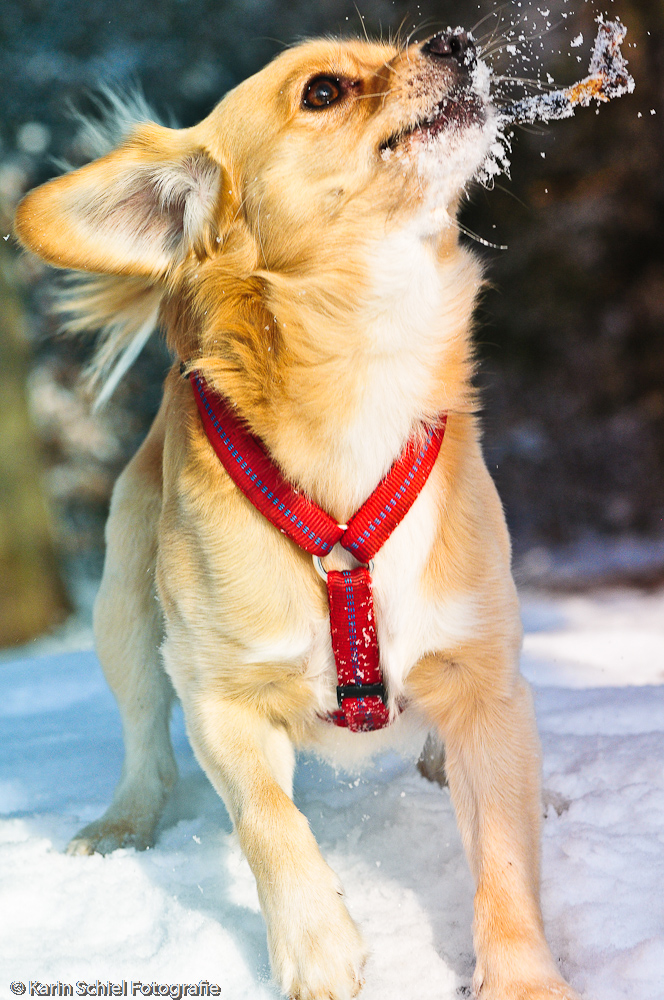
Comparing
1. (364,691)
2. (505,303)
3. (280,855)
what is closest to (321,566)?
(364,691)

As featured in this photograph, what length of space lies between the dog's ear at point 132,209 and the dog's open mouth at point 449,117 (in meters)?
0.41

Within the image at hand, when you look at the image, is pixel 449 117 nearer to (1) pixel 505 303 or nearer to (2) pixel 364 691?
(2) pixel 364 691

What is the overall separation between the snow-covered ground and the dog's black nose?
1.45 m

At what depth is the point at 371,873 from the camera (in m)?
1.78

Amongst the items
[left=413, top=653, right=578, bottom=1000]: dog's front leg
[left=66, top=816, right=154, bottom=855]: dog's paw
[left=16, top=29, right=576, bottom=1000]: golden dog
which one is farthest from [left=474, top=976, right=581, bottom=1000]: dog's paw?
[left=66, top=816, right=154, bottom=855]: dog's paw

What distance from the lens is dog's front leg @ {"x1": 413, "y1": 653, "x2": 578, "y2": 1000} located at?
1401 mm

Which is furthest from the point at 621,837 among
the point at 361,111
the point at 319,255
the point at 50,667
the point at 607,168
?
the point at 607,168

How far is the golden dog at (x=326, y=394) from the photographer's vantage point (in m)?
1.58

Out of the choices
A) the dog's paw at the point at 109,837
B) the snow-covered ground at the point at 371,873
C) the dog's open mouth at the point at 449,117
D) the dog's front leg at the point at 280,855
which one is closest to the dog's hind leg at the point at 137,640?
the dog's paw at the point at 109,837

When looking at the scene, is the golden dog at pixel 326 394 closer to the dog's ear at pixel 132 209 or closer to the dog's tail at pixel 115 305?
the dog's ear at pixel 132 209

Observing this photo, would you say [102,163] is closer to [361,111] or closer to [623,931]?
[361,111]

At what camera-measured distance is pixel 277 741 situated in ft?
5.52

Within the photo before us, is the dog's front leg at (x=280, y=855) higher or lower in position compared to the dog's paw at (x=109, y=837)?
higher

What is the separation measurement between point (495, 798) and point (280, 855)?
38 cm
